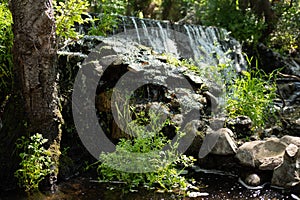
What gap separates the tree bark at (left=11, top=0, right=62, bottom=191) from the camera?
3588mm

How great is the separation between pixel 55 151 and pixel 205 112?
2.15m

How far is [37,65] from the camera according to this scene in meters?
3.70

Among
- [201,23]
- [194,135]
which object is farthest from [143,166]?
[201,23]

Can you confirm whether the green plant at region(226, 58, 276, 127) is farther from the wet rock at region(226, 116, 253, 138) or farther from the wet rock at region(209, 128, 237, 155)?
the wet rock at region(209, 128, 237, 155)

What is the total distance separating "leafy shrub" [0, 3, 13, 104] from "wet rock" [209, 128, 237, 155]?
2653 mm

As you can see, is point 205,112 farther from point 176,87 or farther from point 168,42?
point 168,42

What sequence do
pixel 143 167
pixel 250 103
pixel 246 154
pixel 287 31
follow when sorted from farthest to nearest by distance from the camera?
pixel 287 31, pixel 250 103, pixel 246 154, pixel 143 167

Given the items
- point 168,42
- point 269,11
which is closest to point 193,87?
point 168,42

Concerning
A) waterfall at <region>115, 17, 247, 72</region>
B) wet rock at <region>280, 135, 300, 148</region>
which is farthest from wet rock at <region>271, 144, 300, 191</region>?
waterfall at <region>115, 17, 247, 72</region>

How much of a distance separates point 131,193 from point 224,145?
54.8 inches

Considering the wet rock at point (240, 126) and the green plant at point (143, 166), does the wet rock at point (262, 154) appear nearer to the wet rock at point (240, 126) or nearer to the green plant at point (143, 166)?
the wet rock at point (240, 126)

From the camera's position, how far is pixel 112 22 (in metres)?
6.37

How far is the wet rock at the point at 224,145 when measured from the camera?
4398 millimetres

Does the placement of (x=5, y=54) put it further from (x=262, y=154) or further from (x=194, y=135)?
(x=262, y=154)
